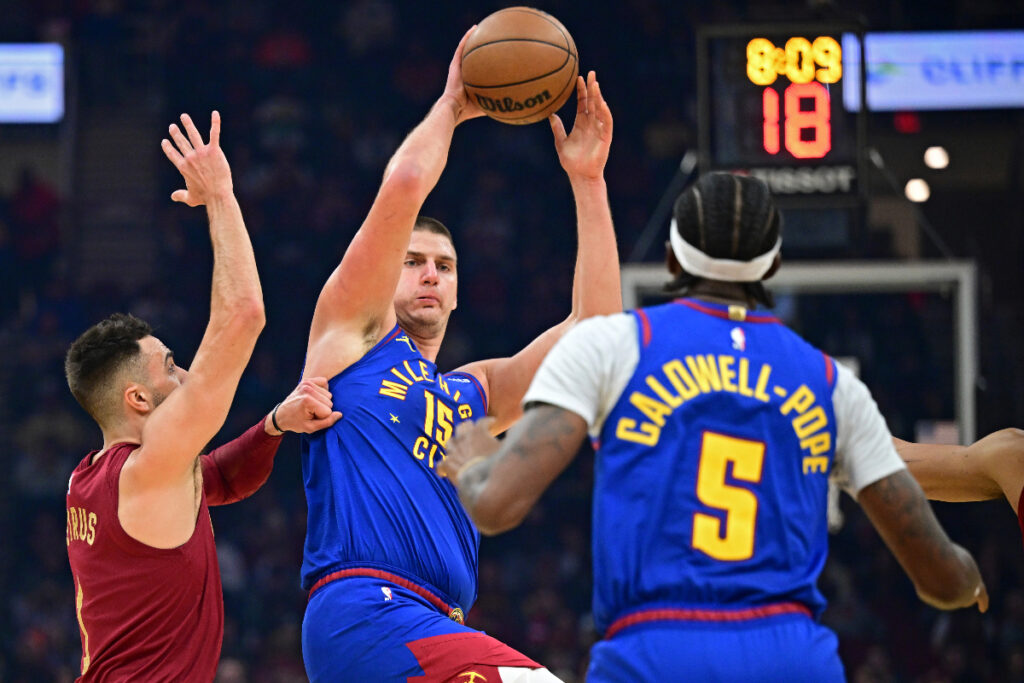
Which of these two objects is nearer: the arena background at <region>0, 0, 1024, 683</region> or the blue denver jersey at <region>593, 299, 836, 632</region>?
the blue denver jersey at <region>593, 299, 836, 632</region>

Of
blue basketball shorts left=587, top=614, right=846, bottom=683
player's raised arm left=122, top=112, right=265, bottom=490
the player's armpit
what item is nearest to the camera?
blue basketball shorts left=587, top=614, right=846, bottom=683

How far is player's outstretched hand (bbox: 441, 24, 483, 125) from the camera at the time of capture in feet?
15.7

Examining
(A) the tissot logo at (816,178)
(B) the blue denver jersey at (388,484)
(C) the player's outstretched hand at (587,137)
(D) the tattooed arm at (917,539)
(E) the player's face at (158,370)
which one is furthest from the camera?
(A) the tissot logo at (816,178)

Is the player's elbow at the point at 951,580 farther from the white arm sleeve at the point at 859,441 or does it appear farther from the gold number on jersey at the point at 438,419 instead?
the gold number on jersey at the point at 438,419

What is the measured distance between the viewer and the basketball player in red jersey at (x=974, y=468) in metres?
4.56

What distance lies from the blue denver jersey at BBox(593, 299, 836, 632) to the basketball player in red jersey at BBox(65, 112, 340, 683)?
159cm

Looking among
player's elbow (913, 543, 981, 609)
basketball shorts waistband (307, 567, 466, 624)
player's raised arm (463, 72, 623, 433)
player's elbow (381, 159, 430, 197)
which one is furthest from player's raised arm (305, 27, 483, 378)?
player's elbow (913, 543, 981, 609)

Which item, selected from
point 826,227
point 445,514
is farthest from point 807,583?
point 826,227

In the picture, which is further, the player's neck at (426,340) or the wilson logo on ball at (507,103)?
the player's neck at (426,340)

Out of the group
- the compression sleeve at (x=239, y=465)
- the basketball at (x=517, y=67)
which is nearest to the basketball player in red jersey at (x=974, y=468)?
the basketball at (x=517, y=67)

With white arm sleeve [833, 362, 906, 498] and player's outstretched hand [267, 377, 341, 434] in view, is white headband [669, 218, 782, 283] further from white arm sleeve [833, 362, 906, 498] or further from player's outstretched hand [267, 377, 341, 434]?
player's outstretched hand [267, 377, 341, 434]

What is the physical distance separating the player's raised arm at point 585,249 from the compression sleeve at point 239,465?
841 millimetres

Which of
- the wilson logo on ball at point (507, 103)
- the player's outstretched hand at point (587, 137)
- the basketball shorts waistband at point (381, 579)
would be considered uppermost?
the wilson logo on ball at point (507, 103)

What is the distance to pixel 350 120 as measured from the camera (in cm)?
1762
